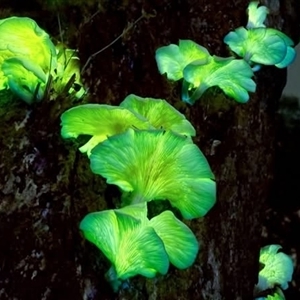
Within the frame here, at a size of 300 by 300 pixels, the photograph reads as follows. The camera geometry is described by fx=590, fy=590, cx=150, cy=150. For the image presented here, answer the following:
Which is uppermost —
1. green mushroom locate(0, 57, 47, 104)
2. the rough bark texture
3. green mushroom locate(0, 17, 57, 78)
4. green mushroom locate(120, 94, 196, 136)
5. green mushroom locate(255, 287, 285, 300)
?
green mushroom locate(0, 17, 57, 78)

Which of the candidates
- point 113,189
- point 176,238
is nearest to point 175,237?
point 176,238

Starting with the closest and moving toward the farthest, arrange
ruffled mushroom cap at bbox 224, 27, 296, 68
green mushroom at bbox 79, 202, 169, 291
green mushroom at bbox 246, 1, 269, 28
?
green mushroom at bbox 79, 202, 169, 291 → ruffled mushroom cap at bbox 224, 27, 296, 68 → green mushroom at bbox 246, 1, 269, 28

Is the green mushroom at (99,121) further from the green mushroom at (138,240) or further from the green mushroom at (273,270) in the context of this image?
the green mushroom at (273,270)

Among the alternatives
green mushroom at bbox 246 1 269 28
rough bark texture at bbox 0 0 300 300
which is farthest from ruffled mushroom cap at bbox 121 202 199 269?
green mushroom at bbox 246 1 269 28

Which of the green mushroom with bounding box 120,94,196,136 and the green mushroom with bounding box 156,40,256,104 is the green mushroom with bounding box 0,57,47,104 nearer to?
the green mushroom with bounding box 120,94,196,136

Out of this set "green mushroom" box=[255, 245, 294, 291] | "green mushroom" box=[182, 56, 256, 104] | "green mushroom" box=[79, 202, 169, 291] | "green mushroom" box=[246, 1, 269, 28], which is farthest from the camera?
"green mushroom" box=[255, 245, 294, 291]

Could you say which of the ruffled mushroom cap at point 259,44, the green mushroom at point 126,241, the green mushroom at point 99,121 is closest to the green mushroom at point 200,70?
the ruffled mushroom cap at point 259,44

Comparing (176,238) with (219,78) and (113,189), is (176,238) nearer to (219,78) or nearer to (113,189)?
(113,189)
